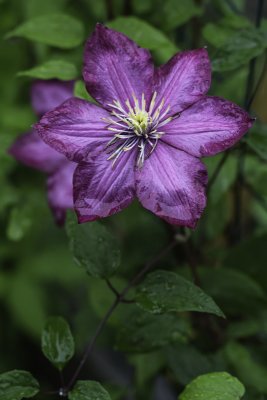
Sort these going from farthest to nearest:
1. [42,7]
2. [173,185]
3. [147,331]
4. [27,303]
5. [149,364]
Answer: [27,303]
[42,7]
[149,364]
[147,331]
[173,185]

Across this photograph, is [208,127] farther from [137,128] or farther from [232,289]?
[232,289]

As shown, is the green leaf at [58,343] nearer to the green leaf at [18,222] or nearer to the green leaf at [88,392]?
the green leaf at [88,392]

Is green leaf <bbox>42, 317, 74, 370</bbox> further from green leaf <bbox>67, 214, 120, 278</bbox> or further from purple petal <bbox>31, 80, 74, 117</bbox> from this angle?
purple petal <bbox>31, 80, 74, 117</bbox>

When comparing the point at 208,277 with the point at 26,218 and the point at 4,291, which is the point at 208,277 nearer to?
the point at 26,218

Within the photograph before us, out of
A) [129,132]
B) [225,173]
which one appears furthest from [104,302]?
[129,132]

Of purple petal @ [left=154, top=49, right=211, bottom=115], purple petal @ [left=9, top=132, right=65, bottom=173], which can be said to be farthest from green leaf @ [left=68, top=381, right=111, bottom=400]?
purple petal @ [left=9, top=132, right=65, bottom=173]

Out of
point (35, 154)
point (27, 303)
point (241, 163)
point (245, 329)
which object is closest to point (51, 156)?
point (35, 154)
